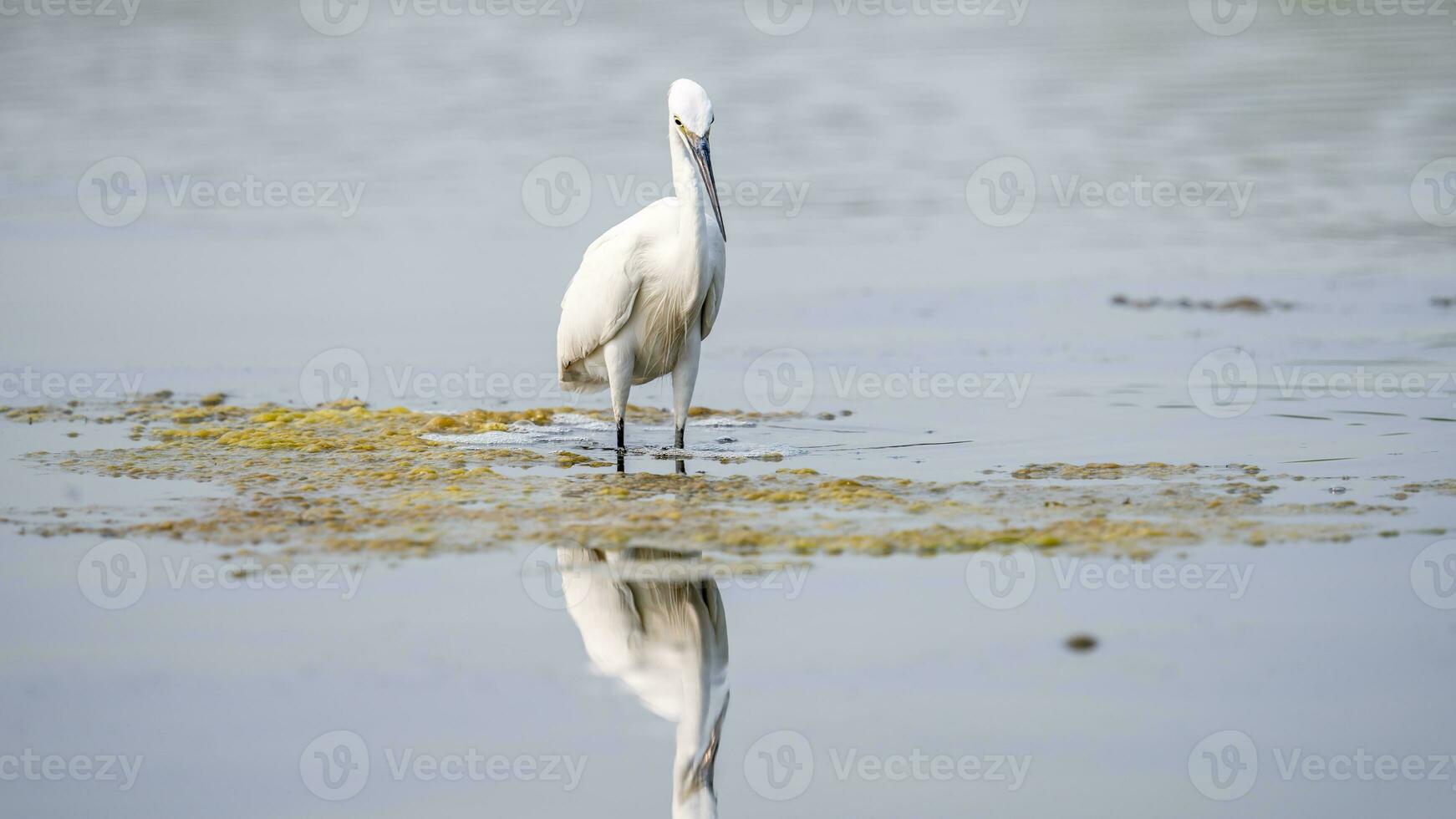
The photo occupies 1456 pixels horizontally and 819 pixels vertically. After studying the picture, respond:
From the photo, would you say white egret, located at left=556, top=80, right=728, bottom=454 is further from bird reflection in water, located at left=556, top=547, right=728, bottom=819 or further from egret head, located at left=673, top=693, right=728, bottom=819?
egret head, located at left=673, top=693, right=728, bottom=819

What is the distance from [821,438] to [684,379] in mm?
945

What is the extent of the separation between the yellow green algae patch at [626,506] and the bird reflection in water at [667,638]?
37cm

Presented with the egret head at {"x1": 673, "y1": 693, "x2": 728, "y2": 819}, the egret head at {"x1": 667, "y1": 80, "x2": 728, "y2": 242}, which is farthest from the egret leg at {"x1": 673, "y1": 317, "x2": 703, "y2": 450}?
the egret head at {"x1": 673, "y1": 693, "x2": 728, "y2": 819}

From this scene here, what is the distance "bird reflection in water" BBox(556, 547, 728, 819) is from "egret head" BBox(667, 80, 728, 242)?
2.41 metres

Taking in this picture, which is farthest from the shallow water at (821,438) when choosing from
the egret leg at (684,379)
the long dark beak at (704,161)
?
the long dark beak at (704,161)

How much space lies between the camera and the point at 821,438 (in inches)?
393

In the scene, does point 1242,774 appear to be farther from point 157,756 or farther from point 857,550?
point 157,756

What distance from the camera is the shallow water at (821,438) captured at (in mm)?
5160

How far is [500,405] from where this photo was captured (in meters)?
11.4

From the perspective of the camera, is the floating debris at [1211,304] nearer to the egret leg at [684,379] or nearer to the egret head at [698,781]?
the egret leg at [684,379]

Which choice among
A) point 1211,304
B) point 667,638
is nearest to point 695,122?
point 667,638

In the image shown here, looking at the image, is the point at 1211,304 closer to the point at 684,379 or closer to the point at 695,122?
the point at 684,379

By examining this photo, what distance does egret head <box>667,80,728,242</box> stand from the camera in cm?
866

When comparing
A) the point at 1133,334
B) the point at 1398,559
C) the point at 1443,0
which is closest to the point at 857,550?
the point at 1398,559
